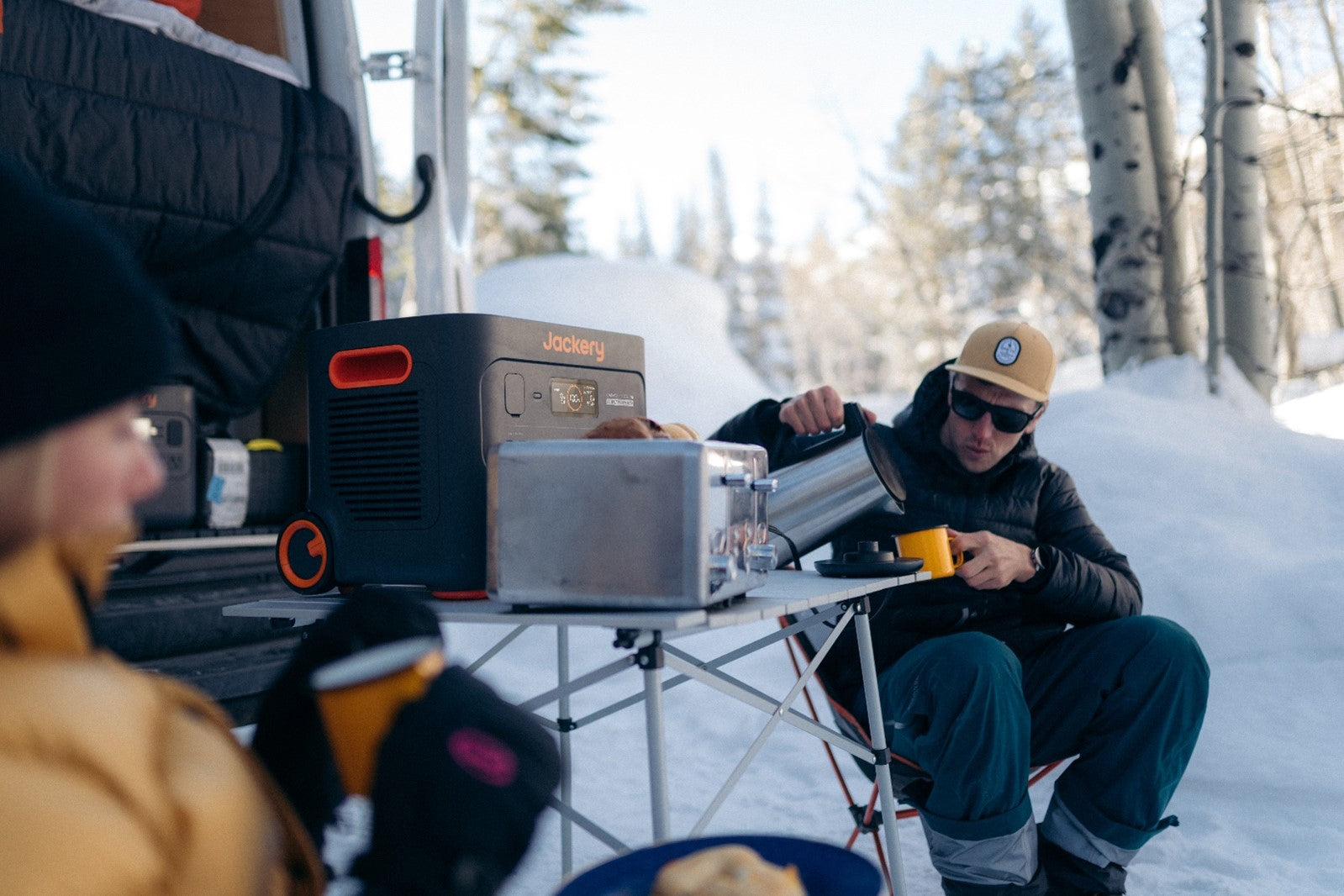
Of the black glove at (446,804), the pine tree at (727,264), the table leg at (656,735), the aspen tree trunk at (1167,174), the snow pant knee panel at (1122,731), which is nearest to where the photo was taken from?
the black glove at (446,804)

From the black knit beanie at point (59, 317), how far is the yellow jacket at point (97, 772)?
127mm

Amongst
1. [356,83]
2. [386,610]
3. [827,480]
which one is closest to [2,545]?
[386,610]

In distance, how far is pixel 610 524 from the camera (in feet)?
5.02

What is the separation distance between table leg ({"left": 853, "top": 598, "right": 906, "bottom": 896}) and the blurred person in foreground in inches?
53.2

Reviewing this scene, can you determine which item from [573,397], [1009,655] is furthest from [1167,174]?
[573,397]

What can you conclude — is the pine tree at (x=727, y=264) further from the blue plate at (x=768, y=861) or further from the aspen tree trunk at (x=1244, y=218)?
the blue plate at (x=768, y=861)

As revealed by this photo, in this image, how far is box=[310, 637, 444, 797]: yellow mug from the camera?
0.97 meters

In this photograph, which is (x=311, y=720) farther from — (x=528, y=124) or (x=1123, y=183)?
(x=528, y=124)

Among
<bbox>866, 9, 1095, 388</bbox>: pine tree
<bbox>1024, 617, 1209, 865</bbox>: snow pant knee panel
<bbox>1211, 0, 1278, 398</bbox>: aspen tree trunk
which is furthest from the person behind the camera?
<bbox>866, 9, 1095, 388</bbox>: pine tree

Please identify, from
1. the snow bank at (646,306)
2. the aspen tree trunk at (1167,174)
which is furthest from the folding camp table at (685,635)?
the snow bank at (646,306)

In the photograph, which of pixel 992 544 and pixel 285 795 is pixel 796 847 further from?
pixel 992 544

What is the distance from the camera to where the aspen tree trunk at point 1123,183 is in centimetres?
561

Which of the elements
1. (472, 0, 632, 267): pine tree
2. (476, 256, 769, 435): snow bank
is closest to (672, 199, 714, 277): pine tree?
(472, 0, 632, 267): pine tree

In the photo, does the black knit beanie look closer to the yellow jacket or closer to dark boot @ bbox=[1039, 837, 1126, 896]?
the yellow jacket
